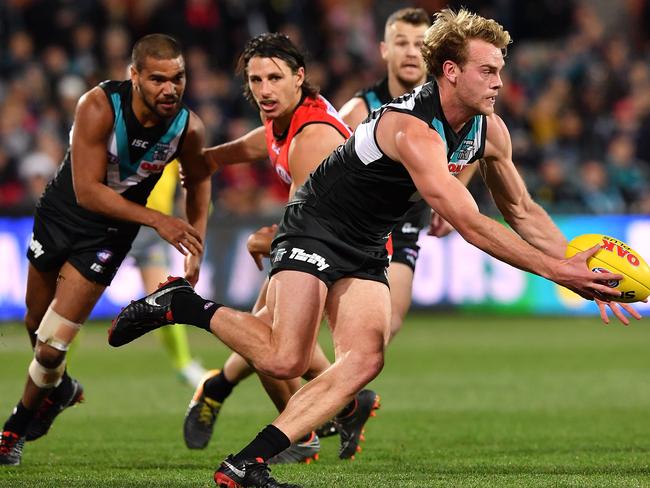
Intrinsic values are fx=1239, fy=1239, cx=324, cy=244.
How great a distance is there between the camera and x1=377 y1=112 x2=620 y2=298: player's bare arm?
18.0 feet

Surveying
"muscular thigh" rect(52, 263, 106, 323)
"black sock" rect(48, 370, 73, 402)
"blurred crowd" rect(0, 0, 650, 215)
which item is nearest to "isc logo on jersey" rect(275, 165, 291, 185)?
"muscular thigh" rect(52, 263, 106, 323)

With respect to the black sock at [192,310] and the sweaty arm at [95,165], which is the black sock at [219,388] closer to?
the sweaty arm at [95,165]

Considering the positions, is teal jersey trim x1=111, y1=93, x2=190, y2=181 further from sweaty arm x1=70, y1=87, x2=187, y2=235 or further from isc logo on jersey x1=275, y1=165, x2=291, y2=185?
isc logo on jersey x1=275, y1=165, x2=291, y2=185

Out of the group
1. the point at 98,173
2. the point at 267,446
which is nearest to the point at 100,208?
the point at 98,173

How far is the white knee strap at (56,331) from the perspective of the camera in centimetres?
732

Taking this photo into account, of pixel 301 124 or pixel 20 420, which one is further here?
pixel 20 420

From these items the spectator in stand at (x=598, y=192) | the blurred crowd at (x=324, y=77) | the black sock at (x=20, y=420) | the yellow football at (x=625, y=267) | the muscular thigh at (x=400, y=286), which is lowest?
the black sock at (x=20, y=420)

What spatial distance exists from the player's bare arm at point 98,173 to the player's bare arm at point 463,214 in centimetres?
174

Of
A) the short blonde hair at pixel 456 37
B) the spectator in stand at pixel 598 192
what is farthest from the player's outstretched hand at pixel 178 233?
the spectator in stand at pixel 598 192

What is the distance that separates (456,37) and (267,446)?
86.2 inches

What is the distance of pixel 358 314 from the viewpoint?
244 inches

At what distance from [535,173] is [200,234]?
11207 mm

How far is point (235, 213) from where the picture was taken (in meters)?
17.0

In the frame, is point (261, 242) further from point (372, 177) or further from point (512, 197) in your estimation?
point (512, 197)
